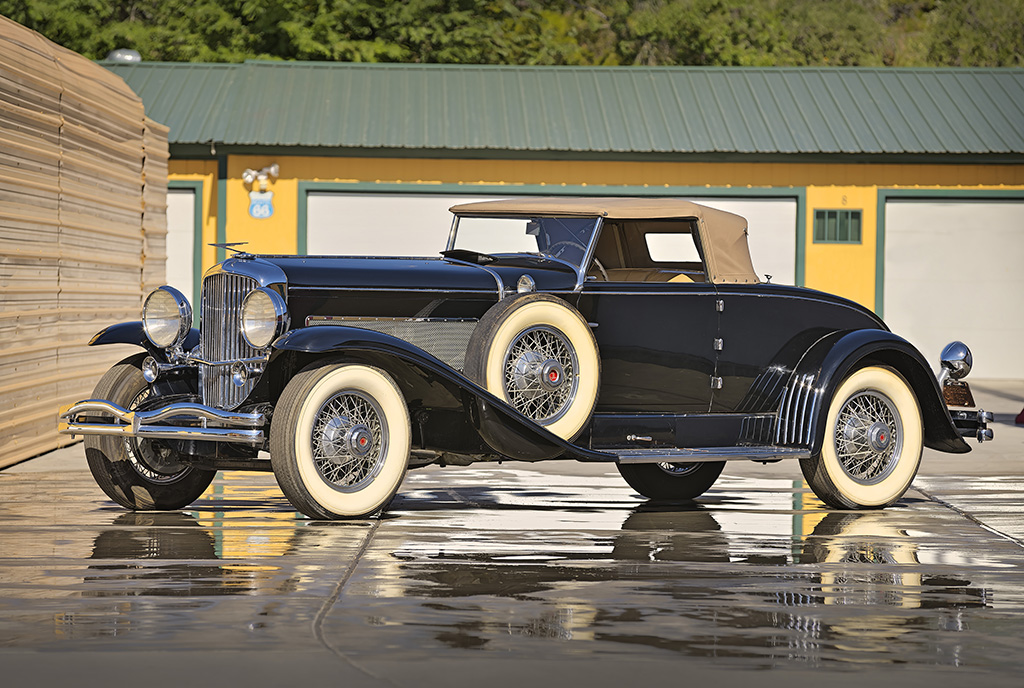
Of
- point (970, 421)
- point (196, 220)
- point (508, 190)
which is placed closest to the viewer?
point (970, 421)

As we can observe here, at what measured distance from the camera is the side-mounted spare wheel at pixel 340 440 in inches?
281

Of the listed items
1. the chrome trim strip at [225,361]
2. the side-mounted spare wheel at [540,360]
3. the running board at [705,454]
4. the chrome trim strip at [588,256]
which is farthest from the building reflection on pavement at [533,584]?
the chrome trim strip at [588,256]

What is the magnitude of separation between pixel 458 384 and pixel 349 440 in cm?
62

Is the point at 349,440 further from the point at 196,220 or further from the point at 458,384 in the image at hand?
the point at 196,220

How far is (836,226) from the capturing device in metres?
20.9

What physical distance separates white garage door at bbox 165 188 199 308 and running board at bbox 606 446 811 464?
13524 millimetres

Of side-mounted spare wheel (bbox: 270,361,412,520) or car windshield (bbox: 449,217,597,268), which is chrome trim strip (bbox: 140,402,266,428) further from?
car windshield (bbox: 449,217,597,268)

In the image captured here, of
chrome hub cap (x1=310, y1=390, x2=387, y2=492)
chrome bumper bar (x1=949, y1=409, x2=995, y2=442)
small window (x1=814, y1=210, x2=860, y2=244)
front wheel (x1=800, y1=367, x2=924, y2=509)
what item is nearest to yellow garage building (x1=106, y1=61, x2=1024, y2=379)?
small window (x1=814, y1=210, x2=860, y2=244)

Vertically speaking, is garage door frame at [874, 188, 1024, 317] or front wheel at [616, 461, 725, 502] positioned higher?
garage door frame at [874, 188, 1024, 317]

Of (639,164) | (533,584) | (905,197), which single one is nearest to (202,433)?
(533,584)

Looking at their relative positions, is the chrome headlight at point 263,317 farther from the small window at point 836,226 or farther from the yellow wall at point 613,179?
the small window at point 836,226

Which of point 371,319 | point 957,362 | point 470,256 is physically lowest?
point 957,362

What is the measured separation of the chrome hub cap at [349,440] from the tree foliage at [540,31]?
2113cm

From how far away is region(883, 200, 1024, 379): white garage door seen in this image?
828 inches
